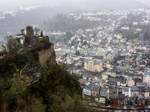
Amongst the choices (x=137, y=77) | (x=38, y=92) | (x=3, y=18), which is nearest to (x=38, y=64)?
(x=38, y=92)

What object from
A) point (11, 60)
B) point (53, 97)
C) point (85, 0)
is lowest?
point (85, 0)

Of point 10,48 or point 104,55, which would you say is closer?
point 10,48

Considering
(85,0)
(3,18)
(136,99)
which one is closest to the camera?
(136,99)

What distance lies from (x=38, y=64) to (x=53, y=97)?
132 centimetres

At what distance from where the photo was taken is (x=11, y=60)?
28.9 ft

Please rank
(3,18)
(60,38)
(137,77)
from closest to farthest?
1. (137,77)
2. (60,38)
3. (3,18)

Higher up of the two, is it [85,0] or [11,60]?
[11,60]

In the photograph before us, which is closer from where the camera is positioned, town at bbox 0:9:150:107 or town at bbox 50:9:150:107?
town at bbox 0:9:150:107

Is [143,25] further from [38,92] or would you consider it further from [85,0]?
[85,0]

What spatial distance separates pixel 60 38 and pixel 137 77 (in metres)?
18.1

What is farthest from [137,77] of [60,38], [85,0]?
[85,0]

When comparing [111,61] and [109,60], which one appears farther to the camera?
[109,60]

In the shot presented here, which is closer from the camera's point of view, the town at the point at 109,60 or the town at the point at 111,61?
the town at the point at 109,60

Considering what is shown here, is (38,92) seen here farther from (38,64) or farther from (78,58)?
(78,58)
